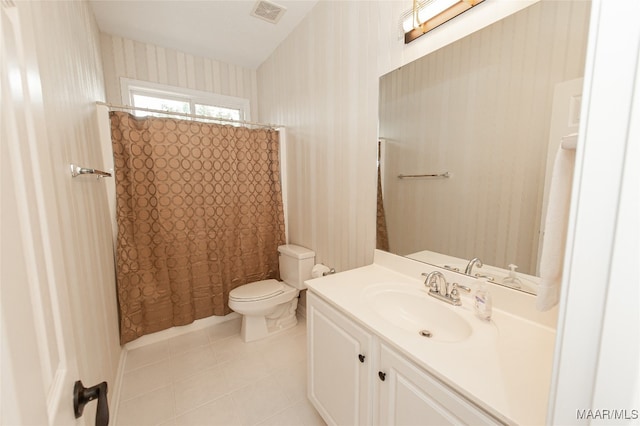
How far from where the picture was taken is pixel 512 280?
99 centimetres

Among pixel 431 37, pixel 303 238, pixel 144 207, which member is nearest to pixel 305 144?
pixel 303 238

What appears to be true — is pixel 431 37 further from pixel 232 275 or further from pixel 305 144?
pixel 232 275

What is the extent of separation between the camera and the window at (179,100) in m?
2.38

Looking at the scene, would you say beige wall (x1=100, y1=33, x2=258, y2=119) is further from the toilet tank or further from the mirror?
the mirror

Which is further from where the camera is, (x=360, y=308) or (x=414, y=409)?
(x=360, y=308)

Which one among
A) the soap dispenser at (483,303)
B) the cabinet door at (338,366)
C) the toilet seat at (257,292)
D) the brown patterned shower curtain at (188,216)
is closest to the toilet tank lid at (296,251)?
the brown patterned shower curtain at (188,216)

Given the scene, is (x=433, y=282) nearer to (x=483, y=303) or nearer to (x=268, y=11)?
(x=483, y=303)

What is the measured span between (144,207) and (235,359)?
138 cm

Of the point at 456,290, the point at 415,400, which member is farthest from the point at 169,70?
the point at 415,400

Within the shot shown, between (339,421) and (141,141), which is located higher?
(141,141)

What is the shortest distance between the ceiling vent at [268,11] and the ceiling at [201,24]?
0.10 feet

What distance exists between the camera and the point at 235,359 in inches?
74.6

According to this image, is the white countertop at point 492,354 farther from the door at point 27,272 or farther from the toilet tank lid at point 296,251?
the toilet tank lid at point 296,251

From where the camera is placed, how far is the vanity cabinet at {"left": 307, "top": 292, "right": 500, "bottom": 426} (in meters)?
0.71
